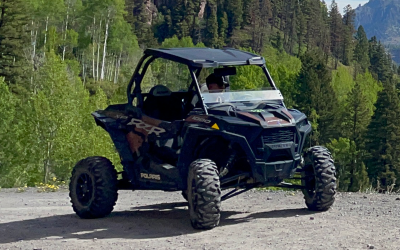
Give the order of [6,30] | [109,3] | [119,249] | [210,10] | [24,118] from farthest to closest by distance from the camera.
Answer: [210,10] < [109,3] < [6,30] < [24,118] < [119,249]

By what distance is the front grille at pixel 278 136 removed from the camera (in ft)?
30.5

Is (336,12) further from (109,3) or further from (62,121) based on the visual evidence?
(62,121)

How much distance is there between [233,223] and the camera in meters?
9.99

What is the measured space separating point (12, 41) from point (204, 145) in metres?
47.9

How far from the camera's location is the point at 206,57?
10258 millimetres

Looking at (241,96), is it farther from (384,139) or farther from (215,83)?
(384,139)

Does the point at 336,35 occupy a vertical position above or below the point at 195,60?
above

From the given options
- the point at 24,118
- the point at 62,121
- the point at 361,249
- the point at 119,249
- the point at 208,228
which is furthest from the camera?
the point at 24,118

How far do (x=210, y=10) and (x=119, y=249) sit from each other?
15795 cm

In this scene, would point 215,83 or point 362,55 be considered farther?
point 362,55

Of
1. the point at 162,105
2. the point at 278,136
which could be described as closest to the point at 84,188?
the point at 162,105

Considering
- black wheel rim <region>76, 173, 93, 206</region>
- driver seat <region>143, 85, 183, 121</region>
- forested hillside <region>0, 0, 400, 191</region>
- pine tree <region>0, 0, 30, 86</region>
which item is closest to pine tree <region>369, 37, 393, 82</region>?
forested hillside <region>0, 0, 400, 191</region>

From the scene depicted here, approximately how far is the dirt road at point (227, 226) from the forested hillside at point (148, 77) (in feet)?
8.46

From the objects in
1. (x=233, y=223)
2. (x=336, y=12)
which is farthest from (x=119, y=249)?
(x=336, y=12)
